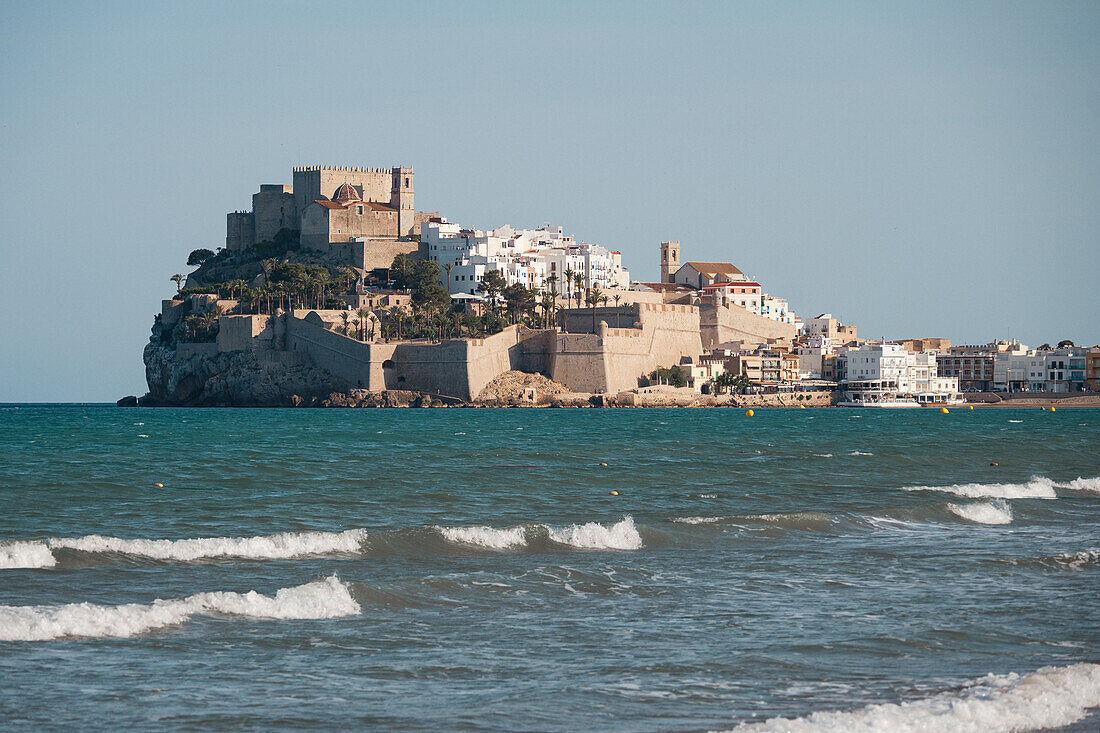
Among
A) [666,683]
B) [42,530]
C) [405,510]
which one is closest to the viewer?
[666,683]

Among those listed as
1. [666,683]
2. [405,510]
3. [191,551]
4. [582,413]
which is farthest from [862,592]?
[582,413]

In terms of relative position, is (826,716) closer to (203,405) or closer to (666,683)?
(666,683)

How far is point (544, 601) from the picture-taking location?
1203 centimetres

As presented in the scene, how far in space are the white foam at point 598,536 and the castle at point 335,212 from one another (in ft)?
213

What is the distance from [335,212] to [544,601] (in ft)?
234

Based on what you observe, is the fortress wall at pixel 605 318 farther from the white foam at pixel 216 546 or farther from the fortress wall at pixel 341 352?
the white foam at pixel 216 546

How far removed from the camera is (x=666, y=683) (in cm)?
912

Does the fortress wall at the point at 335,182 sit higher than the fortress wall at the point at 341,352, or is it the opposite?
the fortress wall at the point at 335,182

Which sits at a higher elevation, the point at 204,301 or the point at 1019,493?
the point at 204,301

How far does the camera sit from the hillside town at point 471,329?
71000mm

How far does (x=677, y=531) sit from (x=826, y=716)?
8829 mm

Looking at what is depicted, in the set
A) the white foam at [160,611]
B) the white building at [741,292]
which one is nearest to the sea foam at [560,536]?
the white foam at [160,611]

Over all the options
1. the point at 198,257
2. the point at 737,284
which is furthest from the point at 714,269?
the point at 198,257

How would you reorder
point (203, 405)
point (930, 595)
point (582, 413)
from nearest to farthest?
point (930, 595)
point (582, 413)
point (203, 405)
